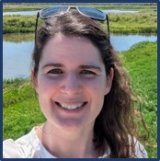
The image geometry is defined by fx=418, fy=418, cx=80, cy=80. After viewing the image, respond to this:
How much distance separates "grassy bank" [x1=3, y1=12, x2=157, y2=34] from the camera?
14.9ft

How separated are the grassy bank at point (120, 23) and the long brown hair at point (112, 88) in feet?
5.65

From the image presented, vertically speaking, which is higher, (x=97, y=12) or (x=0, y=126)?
(x=97, y=12)

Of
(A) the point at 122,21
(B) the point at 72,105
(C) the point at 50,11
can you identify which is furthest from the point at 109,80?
(A) the point at 122,21

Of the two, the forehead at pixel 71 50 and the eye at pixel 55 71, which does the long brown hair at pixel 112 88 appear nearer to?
the forehead at pixel 71 50

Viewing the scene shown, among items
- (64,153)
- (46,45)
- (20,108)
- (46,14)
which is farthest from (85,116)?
(20,108)

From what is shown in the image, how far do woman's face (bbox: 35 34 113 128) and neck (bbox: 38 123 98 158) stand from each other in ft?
0.18

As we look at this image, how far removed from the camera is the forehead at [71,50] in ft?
6.91

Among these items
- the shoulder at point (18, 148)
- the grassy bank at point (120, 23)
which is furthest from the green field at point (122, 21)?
the shoulder at point (18, 148)

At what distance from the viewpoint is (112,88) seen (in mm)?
2494

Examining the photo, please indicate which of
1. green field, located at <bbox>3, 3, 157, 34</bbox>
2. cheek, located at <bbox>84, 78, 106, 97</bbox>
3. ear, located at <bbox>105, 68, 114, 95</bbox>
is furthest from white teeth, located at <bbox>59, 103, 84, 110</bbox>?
green field, located at <bbox>3, 3, 157, 34</bbox>

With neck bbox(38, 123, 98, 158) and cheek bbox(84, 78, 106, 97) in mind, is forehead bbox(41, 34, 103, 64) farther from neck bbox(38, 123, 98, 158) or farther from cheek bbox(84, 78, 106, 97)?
neck bbox(38, 123, 98, 158)

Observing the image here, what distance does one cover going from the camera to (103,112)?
2.50m

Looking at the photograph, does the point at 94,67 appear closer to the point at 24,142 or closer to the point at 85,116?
the point at 85,116

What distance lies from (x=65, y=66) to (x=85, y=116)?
297 mm
